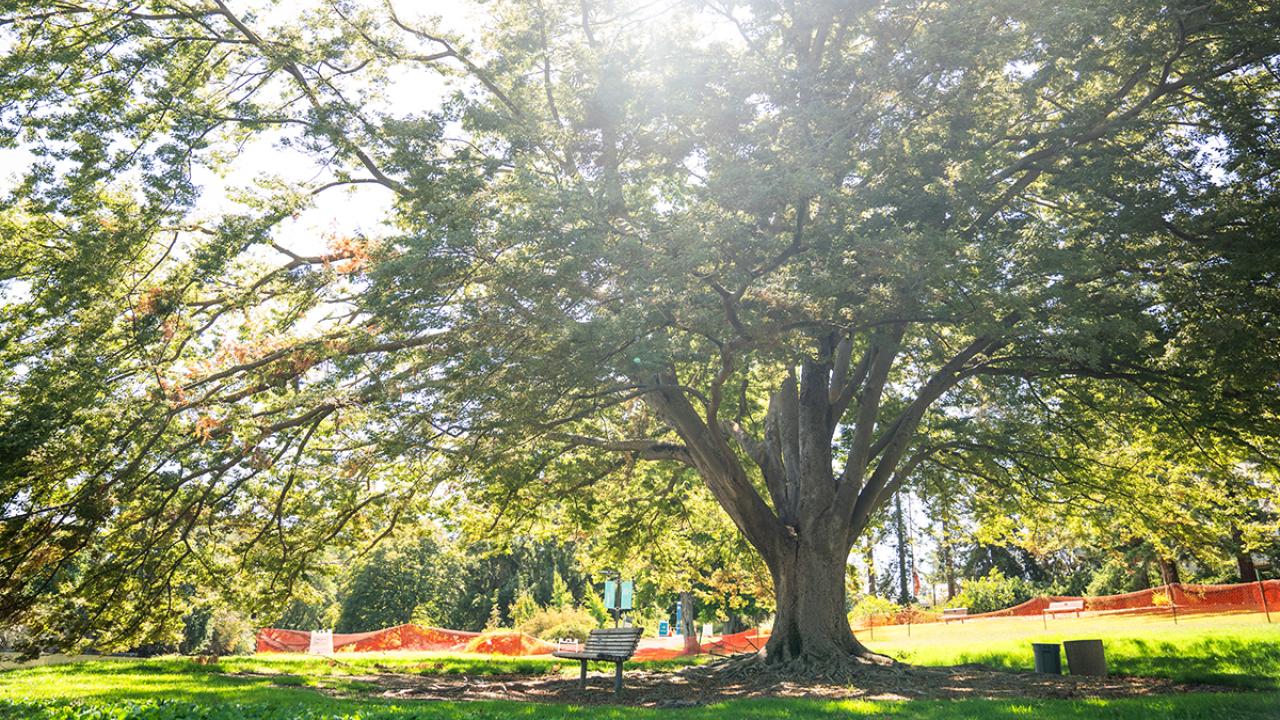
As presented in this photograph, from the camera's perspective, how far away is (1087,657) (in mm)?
12484

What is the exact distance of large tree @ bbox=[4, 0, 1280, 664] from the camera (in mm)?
8984

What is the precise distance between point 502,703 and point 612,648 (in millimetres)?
1729

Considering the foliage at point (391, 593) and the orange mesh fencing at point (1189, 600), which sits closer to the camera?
the orange mesh fencing at point (1189, 600)

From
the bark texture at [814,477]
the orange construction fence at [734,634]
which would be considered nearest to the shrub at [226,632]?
the orange construction fence at [734,634]

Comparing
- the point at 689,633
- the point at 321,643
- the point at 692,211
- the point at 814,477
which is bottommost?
the point at 321,643

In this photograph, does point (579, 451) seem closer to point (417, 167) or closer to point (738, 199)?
point (417, 167)

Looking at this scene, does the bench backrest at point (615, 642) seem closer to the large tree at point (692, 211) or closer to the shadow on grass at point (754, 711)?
the shadow on grass at point (754, 711)

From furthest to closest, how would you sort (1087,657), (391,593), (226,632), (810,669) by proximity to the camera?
(391,593), (226,632), (810,669), (1087,657)

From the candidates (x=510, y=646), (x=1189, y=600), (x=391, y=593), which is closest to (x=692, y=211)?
(x=510, y=646)

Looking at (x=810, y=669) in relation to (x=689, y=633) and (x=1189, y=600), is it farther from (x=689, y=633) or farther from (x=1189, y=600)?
(x=1189, y=600)

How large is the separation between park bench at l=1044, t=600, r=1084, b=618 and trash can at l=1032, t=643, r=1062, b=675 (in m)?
20.9

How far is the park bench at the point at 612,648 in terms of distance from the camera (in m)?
11.4

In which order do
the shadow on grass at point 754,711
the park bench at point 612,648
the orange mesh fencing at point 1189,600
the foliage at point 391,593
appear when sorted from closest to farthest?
the shadow on grass at point 754,711 → the park bench at point 612,648 → the orange mesh fencing at point 1189,600 → the foliage at point 391,593

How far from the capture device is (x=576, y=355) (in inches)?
354
